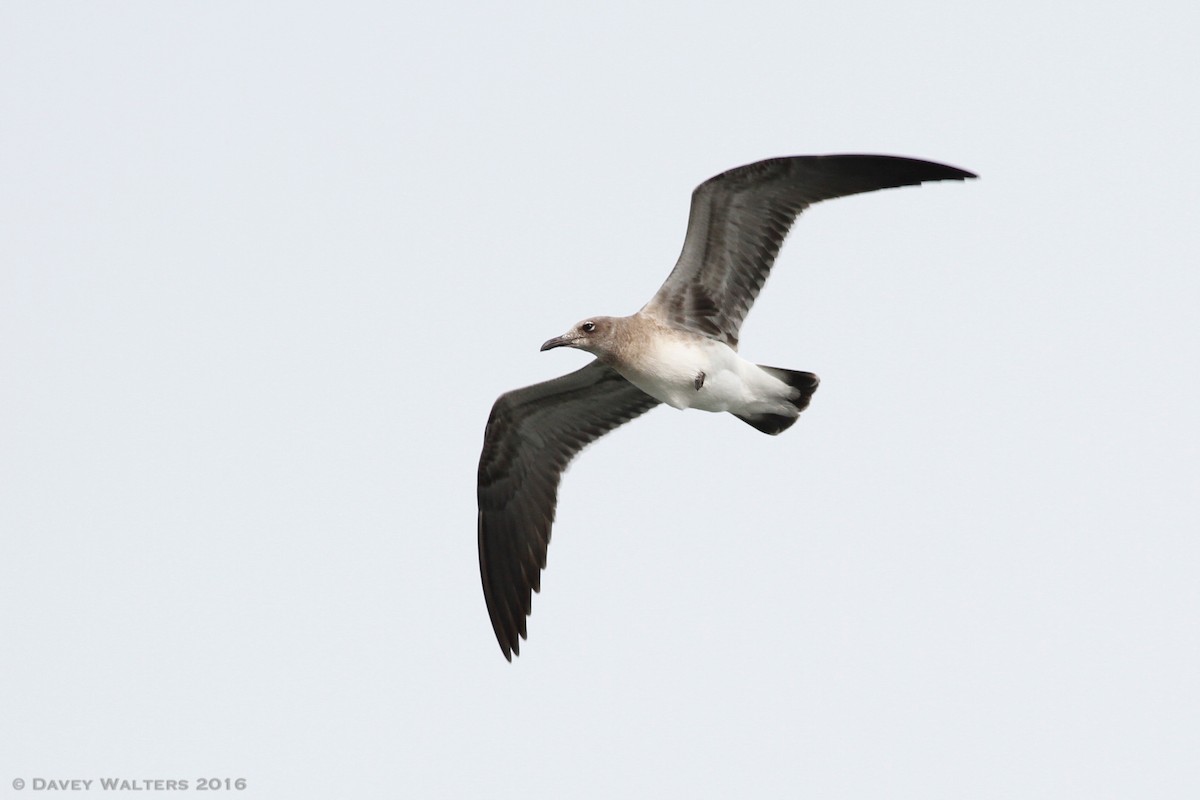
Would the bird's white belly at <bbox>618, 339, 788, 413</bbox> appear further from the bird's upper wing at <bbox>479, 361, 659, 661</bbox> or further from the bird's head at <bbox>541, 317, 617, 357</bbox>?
the bird's upper wing at <bbox>479, 361, 659, 661</bbox>

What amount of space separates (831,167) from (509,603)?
548 centimetres

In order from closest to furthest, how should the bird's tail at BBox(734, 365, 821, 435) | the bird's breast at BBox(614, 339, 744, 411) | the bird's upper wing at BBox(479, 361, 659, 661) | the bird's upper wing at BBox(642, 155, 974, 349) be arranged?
the bird's upper wing at BBox(642, 155, 974, 349)
the bird's breast at BBox(614, 339, 744, 411)
the bird's tail at BBox(734, 365, 821, 435)
the bird's upper wing at BBox(479, 361, 659, 661)

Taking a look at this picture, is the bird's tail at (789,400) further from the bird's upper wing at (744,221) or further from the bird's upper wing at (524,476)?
the bird's upper wing at (524,476)

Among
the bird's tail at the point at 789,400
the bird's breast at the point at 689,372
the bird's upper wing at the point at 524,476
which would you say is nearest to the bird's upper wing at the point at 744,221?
the bird's breast at the point at 689,372

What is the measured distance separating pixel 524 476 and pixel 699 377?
2778 mm

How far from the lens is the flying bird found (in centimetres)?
1287

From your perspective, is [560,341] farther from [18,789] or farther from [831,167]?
[18,789]

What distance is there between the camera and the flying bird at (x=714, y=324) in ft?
42.2

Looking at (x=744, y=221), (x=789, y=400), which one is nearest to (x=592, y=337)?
(x=744, y=221)

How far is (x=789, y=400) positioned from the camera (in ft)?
45.2

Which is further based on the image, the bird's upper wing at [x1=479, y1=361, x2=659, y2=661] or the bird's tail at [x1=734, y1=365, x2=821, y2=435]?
the bird's upper wing at [x1=479, y1=361, x2=659, y2=661]

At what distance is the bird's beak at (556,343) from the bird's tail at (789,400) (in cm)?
179

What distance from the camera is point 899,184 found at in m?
13.0

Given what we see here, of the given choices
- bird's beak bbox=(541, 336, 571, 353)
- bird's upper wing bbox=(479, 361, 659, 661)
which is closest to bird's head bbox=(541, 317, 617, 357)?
bird's beak bbox=(541, 336, 571, 353)
